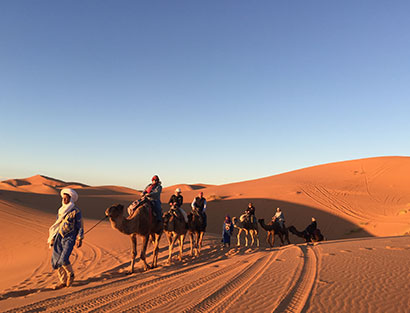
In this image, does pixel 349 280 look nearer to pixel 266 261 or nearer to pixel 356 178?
pixel 266 261

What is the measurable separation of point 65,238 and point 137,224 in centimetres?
203

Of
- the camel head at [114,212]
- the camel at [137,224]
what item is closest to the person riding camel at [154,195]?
the camel at [137,224]

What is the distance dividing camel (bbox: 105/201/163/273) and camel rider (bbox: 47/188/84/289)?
758mm

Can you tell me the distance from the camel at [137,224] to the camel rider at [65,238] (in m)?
0.76

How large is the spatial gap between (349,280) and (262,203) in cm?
2605

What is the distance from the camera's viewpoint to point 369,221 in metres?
25.5

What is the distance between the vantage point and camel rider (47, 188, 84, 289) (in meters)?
6.29

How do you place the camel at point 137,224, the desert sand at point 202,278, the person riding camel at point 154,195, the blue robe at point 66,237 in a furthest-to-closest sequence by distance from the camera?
the person riding camel at point 154,195 < the camel at point 137,224 < the blue robe at point 66,237 < the desert sand at point 202,278

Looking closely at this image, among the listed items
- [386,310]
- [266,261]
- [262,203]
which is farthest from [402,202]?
[386,310]

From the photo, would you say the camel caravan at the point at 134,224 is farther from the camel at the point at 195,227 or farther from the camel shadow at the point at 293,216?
the camel shadow at the point at 293,216

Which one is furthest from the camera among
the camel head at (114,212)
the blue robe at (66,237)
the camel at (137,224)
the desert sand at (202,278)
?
the camel at (137,224)

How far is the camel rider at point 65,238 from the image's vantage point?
6.29 metres

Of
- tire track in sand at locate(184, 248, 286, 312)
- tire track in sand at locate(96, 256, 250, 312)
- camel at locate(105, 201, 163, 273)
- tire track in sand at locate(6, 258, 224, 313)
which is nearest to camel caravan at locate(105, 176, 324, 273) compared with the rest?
camel at locate(105, 201, 163, 273)

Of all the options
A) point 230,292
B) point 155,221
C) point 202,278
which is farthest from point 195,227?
point 230,292
